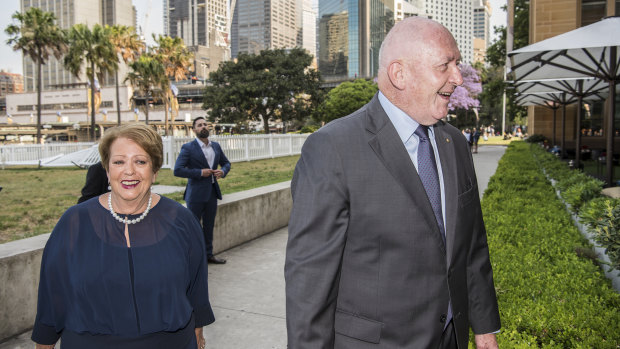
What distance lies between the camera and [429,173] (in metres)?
1.84

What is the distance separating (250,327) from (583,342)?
3.03 m

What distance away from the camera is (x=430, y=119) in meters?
1.87

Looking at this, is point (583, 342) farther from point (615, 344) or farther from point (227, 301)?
point (227, 301)

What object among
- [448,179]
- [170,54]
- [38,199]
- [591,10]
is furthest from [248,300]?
[170,54]

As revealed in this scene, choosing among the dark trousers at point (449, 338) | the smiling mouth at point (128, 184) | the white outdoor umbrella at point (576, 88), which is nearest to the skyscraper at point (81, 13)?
the white outdoor umbrella at point (576, 88)

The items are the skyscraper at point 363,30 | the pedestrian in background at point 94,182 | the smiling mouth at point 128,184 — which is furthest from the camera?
the skyscraper at point 363,30

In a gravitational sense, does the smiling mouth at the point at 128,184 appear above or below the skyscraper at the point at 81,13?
below

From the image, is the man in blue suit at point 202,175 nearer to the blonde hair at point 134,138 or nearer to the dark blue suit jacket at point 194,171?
the dark blue suit jacket at point 194,171

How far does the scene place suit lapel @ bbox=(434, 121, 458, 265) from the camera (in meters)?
1.81

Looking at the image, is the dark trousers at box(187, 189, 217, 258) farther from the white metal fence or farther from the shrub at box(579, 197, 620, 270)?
the white metal fence

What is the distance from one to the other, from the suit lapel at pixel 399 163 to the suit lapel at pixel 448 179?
0.09 meters

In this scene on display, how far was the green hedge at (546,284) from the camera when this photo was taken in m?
2.47

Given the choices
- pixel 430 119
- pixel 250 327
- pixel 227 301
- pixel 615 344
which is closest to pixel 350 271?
pixel 430 119

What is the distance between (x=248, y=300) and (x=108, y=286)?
3325 mm
